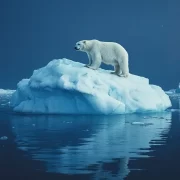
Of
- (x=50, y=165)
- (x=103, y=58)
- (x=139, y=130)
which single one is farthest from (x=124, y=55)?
(x=50, y=165)

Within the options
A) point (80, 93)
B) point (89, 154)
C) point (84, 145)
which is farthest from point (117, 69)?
point (89, 154)

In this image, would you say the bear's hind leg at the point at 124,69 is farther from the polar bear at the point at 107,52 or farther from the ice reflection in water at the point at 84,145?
the ice reflection in water at the point at 84,145

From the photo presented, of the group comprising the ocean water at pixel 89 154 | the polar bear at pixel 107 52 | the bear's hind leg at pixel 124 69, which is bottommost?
the ocean water at pixel 89 154

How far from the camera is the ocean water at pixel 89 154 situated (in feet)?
20.7

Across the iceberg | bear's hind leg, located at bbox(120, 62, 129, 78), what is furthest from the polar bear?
the iceberg

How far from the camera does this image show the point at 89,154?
778 centimetres

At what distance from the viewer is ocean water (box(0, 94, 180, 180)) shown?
632cm

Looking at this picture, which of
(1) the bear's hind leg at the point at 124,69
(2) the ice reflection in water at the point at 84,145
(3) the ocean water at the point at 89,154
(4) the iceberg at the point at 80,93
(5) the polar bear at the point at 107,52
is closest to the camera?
(3) the ocean water at the point at 89,154

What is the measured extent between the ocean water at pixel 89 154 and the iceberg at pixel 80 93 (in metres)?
5.04

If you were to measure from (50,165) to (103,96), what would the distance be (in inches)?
407

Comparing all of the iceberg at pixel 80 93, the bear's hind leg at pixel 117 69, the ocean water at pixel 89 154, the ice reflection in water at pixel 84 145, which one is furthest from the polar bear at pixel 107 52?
the ocean water at pixel 89 154

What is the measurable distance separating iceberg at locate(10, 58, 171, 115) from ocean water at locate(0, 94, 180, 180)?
5.04 meters

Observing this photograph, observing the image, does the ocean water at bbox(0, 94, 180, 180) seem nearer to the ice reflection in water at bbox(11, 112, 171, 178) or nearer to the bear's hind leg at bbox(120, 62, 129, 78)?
the ice reflection in water at bbox(11, 112, 171, 178)

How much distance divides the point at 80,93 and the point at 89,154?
9210 mm
